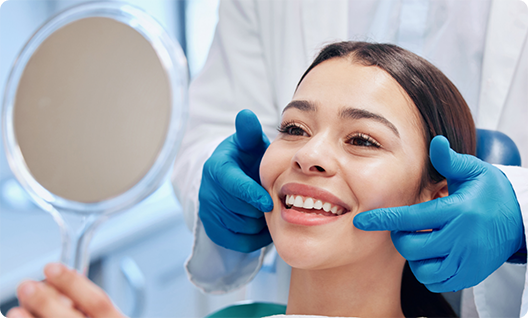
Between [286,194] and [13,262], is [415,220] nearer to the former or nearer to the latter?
[286,194]

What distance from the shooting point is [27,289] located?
28.3 inches

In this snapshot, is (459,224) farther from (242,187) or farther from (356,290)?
(242,187)

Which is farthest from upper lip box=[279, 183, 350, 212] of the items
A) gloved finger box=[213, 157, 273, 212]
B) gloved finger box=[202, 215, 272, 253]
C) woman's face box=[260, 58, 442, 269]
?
gloved finger box=[202, 215, 272, 253]

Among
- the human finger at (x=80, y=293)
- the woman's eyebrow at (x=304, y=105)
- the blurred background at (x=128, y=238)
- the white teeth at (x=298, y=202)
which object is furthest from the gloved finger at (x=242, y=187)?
the blurred background at (x=128, y=238)

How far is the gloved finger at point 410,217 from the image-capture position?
3.17ft

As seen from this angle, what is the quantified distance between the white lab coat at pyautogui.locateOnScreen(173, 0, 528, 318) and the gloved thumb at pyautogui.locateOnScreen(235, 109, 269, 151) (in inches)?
8.8

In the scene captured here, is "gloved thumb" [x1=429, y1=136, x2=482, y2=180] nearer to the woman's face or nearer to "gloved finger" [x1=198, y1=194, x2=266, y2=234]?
→ the woman's face

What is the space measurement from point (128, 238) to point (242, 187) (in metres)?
1.20

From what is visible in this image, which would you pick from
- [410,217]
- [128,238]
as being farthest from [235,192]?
[128,238]

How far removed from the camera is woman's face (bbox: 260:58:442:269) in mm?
1043

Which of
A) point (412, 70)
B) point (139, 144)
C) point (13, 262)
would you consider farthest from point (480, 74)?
point (13, 262)

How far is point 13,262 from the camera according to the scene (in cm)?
171

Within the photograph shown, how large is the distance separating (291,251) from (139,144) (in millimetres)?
449

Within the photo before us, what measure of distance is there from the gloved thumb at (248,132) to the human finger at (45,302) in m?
0.76
